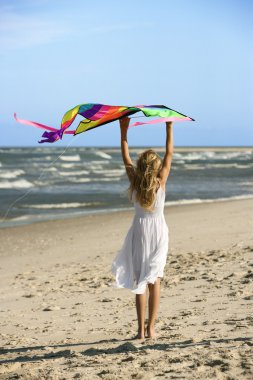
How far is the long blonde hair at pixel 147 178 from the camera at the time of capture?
503cm

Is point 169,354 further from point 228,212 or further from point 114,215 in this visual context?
point 114,215

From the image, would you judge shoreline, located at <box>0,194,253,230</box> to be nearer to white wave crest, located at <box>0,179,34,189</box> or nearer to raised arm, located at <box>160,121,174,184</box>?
raised arm, located at <box>160,121,174,184</box>

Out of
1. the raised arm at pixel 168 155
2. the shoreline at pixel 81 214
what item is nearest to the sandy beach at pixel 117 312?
the raised arm at pixel 168 155

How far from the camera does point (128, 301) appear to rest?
7125 mm

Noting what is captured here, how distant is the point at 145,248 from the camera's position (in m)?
5.12

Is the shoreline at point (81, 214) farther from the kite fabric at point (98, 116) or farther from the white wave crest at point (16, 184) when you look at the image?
the white wave crest at point (16, 184)

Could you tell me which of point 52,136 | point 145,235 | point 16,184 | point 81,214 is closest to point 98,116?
point 52,136

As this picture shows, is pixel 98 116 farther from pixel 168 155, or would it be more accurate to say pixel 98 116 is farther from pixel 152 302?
pixel 152 302

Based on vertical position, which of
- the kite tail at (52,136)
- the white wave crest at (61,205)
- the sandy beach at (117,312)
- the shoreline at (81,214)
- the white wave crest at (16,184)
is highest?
the kite tail at (52,136)

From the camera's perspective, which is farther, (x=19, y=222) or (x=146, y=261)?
(x=19, y=222)

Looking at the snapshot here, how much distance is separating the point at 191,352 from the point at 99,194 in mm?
19242

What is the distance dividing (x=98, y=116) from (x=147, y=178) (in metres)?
0.87

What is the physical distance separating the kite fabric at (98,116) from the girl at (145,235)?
308mm

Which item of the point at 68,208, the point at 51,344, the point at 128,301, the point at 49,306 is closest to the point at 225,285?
the point at 128,301
